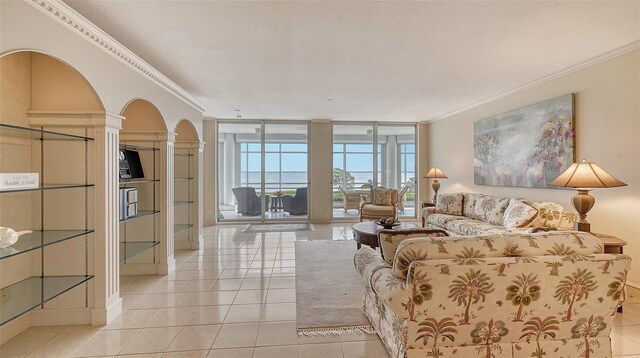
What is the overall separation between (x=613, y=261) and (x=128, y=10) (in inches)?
153

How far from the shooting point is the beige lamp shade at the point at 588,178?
9.30 feet

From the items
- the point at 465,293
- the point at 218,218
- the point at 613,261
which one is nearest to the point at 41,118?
the point at 465,293

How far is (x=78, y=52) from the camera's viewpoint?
238 cm

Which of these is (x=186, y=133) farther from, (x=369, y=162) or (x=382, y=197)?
(x=369, y=162)

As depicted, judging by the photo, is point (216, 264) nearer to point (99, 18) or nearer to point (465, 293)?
point (99, 18)

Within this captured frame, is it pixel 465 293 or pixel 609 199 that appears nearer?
pixel 465 293

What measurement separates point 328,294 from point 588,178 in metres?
2.88

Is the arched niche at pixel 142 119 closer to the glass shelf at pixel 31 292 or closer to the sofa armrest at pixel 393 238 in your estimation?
the glass shelf at pixel 31 292

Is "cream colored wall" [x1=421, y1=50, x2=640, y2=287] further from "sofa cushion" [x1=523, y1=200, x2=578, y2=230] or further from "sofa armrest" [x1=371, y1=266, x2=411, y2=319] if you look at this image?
"sofa armrest" [x1=371, y1=266, x2=411, y2=319]

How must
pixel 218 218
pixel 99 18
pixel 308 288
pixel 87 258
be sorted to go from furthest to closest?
1. pixel 218 218
2. pixel 308 288
3. pixel 87 258
4. pixel 99 18

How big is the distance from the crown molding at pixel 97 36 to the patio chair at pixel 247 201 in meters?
3.95

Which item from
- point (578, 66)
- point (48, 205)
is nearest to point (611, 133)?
point (578, 66)

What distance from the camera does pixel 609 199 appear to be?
3.38 metres

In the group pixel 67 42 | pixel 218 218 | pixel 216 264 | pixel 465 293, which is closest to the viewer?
pixel 465 293
